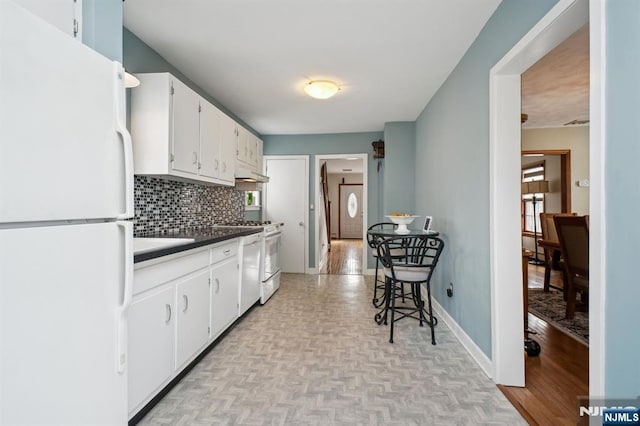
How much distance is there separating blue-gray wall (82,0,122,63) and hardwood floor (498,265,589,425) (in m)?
2.76

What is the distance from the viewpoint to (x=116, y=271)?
116 centimetres

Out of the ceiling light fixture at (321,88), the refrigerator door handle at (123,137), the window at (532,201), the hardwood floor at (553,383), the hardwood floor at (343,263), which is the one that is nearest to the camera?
the refrigerator door handle at (123,137)

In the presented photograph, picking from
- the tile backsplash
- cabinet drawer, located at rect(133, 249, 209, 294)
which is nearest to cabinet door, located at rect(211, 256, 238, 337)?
cabinet drawer, located at rect(133, 249, 209, 294)

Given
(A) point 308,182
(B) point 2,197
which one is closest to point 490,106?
(B) point 2,197

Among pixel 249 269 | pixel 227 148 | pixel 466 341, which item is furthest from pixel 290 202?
pixel 466 341

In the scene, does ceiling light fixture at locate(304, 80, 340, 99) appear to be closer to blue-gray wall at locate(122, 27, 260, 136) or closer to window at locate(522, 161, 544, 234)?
blue-gray wall at locate(122, 27, 260, 136)

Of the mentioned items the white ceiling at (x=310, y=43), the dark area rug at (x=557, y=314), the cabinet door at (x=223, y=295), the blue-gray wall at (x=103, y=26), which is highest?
the white ceiling at (x=310, y=43)

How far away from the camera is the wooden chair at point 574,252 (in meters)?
2.79

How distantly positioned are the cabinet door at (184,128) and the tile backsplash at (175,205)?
0.34 metres

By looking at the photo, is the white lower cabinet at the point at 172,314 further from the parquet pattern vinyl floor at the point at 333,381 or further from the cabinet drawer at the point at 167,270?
the parquet pattern vinyl floor at the point at 333,381

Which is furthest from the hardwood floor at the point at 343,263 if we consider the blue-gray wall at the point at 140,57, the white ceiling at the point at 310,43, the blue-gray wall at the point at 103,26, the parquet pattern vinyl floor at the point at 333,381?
the blue-gray wall at the point at 103,26

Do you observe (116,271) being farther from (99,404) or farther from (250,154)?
(250,154)

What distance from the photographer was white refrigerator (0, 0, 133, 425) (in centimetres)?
81

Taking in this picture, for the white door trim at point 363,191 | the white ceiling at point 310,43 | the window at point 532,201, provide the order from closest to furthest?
the white ceiling at point 310,43
the white door trim at point 363,191
the window at point 532,201
